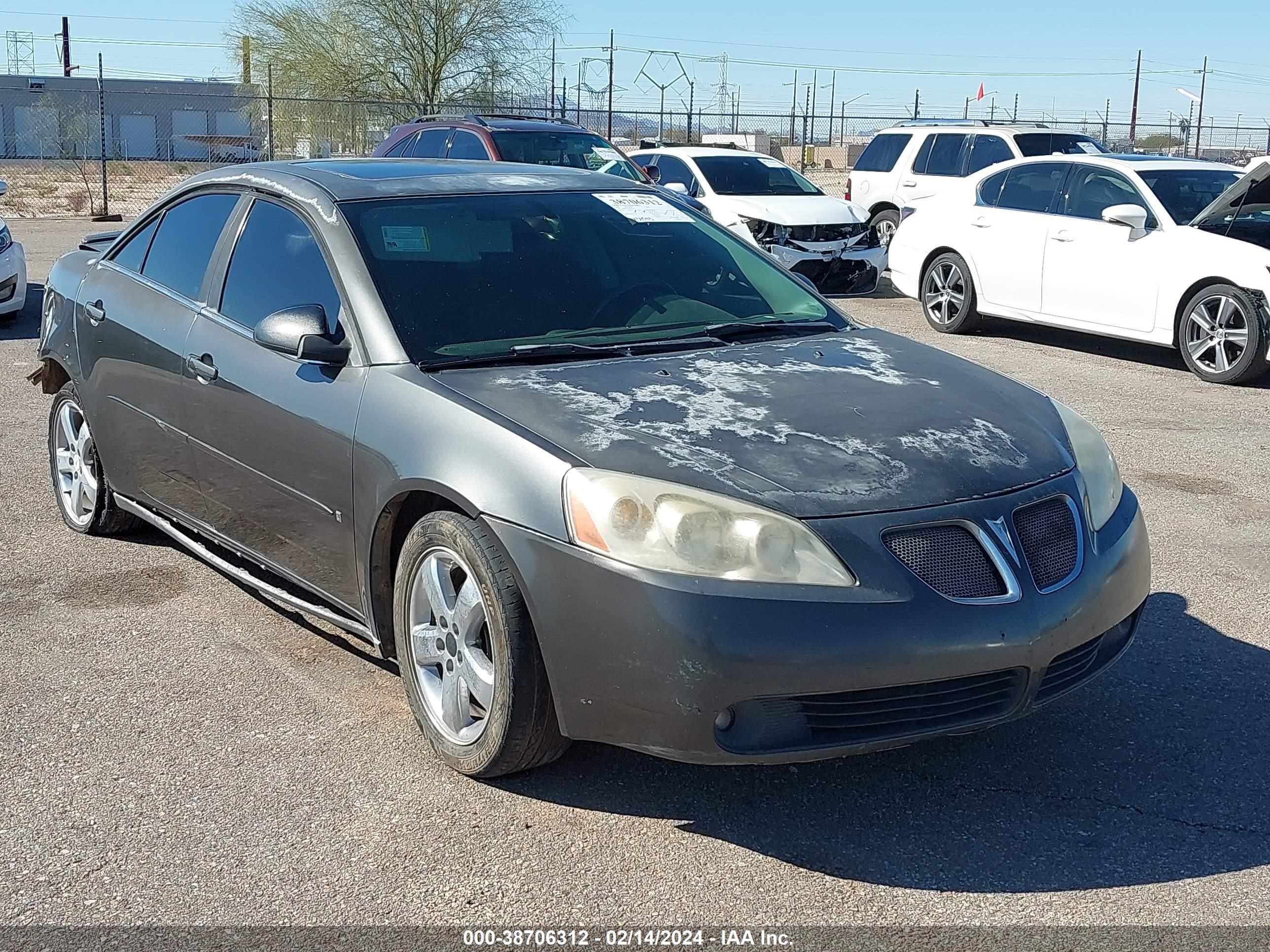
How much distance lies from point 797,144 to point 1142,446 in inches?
2353

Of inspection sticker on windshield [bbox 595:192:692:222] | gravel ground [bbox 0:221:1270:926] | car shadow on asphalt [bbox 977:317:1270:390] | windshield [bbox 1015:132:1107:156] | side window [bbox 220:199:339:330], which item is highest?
windshield [bbox 1015:132:1107:156]

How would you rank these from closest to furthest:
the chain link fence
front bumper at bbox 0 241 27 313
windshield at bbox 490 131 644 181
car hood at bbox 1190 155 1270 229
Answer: car hood at bbox 1190 155 1270 229 < front bumper at bbox 0 241 27 313 < windshield at bbox 490 131 644 181 < the chain link fence

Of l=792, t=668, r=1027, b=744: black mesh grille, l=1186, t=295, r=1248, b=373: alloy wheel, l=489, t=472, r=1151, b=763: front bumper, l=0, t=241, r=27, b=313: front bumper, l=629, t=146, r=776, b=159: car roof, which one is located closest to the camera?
l=489, t=472, r=1151, b=763: front bumper

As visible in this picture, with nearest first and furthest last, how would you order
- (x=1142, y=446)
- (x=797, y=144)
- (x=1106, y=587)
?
(x=1106, y=587) → (x=1142, y=446) → (x=797, y=144)

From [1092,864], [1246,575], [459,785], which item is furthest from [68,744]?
[1246,575]

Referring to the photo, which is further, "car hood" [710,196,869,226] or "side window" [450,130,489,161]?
"side window" [450,130,489,161]

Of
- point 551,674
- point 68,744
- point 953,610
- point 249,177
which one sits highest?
point 249,177

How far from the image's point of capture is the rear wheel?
57.0ft

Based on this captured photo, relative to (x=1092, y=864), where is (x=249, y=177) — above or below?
above

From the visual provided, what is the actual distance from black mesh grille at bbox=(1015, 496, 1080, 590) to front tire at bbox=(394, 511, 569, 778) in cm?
119

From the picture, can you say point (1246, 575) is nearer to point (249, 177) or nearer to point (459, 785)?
point (459, 785)

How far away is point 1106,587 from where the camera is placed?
3434 millimetres

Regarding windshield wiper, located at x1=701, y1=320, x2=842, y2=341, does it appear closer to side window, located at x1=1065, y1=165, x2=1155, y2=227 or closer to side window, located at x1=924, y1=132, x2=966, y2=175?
side window, located at x1=1065, y1=165, x2=1155, y2=227

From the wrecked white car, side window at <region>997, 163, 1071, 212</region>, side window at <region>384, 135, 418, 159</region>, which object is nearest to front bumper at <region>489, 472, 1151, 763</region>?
side window at <region>997, 163, 1071, 212</region>
